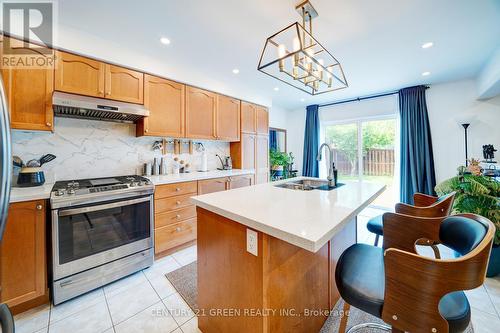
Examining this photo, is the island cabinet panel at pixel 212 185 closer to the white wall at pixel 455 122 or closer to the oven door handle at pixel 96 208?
the oven door handle at pixel 96 208

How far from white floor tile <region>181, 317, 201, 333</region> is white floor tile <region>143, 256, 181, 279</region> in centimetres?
76

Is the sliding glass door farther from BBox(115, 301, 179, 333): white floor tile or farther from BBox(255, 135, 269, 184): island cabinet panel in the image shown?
BBox(115, 301, 179, 333): white floor tile

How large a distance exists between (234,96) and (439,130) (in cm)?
379

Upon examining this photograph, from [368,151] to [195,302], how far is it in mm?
4487

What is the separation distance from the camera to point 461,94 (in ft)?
11.4

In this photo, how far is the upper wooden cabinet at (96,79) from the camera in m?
2.06

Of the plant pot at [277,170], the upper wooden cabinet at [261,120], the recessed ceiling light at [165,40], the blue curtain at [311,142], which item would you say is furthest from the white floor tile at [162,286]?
the blue curtain at [311,142]

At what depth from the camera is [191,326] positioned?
1520 mm

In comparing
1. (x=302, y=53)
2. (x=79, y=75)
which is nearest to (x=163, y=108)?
(x=79, y=75)

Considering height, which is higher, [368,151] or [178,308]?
[368,151]

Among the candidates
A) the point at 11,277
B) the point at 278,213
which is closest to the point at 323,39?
the point at 278,213

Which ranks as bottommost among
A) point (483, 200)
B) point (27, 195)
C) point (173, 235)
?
point (173, 235)

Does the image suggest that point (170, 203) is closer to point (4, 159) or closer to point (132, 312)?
point (132, 312)

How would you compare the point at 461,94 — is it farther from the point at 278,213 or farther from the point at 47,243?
the point at 47,243
